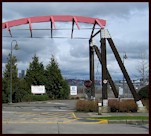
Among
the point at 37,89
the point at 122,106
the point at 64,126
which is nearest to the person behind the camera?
the point at 64,126

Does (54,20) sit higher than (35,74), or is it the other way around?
(54,20)

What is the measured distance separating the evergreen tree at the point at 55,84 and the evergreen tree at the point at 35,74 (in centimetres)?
103

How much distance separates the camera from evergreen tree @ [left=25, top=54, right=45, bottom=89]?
50.4m

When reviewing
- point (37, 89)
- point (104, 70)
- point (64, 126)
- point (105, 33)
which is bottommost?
point (64, 126)

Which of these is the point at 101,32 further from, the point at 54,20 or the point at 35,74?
the point at 35,74

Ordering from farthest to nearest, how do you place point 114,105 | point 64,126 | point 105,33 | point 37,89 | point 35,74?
point 35,74
point 37,89
point 105,33
point 114,105
point 64,126

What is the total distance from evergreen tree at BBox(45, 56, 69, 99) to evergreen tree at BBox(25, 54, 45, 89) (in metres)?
1.03

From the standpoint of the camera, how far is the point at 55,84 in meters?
51.3

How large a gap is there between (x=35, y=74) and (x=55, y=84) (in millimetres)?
3353

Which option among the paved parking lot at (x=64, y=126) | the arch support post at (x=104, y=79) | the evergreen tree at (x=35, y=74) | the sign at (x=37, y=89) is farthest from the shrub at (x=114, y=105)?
the evergreen tree at (x=35, y=74)

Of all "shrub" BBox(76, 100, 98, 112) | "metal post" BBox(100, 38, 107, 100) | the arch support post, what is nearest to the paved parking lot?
the arch support post

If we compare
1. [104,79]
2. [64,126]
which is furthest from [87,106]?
[64,126]

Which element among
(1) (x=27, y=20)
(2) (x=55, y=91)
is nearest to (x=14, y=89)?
(2) (x=55, y=91)

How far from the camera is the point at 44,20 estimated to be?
2531 cm
